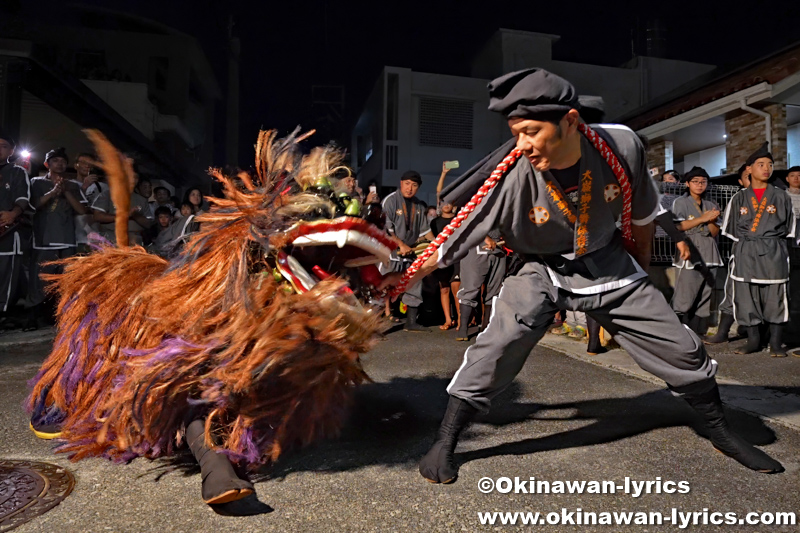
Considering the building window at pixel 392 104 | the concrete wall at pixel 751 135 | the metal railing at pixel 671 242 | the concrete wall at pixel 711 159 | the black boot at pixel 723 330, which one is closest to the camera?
the black boot at pixel 723 330

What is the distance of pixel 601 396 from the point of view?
353cm

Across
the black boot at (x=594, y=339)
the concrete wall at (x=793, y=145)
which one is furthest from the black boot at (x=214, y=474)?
the concrete wall at (x=793, y=145)

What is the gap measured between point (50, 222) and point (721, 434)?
739cm

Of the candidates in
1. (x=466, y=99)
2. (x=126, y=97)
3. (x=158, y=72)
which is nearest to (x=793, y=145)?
(x=466, y=99)

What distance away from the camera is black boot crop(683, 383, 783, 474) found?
2277 millimetres

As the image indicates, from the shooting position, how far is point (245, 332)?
1.93m

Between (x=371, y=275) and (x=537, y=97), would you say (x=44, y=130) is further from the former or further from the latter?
(x=537, y=97)

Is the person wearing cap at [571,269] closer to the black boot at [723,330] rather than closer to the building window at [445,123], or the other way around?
the black boot at [723,330]

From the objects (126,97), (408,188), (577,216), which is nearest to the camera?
(577,216)

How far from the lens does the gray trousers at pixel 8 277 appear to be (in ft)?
20.9

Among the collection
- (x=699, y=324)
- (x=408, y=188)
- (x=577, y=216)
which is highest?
(x=408, y=188)

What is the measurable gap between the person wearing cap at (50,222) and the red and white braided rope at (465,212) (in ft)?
19.7

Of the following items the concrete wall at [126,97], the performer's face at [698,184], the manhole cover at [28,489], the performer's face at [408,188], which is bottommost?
the manhole cover at [28,489]

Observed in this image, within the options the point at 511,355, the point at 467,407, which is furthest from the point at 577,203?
the point at 467,407
